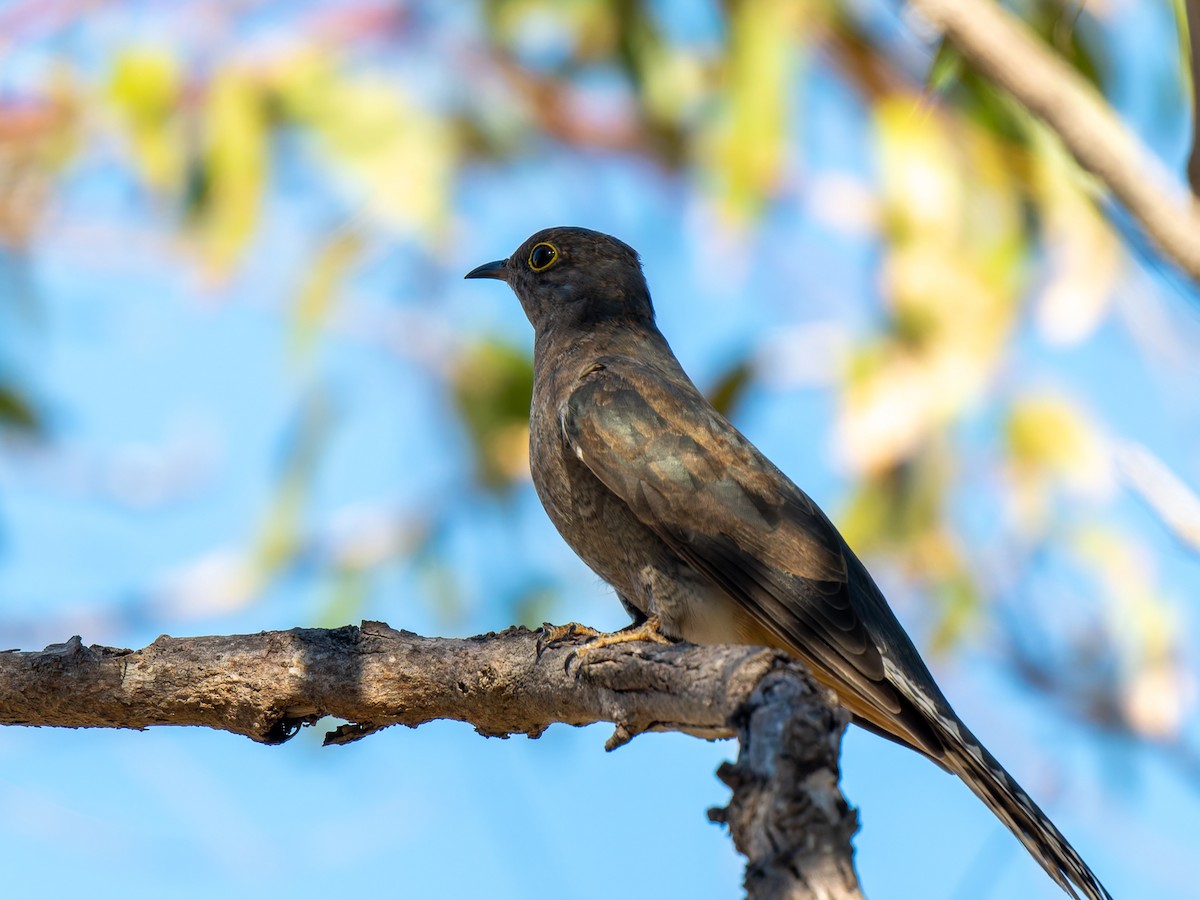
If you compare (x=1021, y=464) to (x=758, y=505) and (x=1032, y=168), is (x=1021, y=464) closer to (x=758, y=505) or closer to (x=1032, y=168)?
(x=1032, y=168)

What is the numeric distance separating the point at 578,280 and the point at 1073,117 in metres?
2.31

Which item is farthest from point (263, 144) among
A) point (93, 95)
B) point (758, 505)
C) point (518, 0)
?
point (758, 505)


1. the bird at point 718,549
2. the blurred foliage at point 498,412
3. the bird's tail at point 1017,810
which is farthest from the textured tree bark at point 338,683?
the blurred foliage at point 498,412

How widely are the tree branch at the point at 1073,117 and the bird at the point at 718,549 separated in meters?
1.39

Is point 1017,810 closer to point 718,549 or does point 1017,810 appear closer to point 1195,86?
point 718,549

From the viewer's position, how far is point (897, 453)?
8.62 metres

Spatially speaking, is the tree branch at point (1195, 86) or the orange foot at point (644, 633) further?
the orange foot at point (644, 633)

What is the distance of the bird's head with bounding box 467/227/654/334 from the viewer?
5.89 meters

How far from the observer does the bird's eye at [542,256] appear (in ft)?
20.1

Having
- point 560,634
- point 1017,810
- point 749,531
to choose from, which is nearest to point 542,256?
point 749,531

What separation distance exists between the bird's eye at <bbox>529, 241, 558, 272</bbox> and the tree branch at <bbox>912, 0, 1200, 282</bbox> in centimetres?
217

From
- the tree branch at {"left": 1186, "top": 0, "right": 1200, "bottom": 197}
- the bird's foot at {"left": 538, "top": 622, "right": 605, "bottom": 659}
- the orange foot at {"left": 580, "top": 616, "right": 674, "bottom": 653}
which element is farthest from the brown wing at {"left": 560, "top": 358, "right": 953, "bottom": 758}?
the tree branch at {"left": 1186, "top": 0, "right": 1200, "bottom": 197}

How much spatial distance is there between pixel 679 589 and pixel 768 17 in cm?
481

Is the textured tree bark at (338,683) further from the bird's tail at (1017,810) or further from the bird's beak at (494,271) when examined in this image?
the bird's beak at (494,271)
